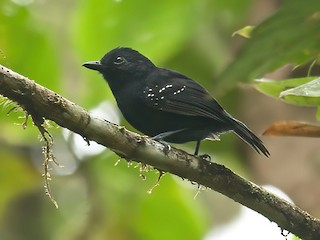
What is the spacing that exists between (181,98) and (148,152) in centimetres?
101

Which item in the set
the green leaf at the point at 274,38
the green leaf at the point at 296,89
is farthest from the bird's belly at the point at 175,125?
the green leaf at the point at 274,38

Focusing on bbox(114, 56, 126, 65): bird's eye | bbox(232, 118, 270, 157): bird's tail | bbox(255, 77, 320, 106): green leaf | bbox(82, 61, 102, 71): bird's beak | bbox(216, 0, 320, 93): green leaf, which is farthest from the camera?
bbox(114, 56, 126, 65): bird's eye

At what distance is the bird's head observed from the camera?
3570 millimetres

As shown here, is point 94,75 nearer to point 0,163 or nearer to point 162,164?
point 0,163

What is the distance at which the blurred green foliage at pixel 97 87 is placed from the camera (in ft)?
12.1

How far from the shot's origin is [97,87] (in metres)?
4.00

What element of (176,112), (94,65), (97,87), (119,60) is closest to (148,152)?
(176,112)

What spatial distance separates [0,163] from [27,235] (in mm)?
539

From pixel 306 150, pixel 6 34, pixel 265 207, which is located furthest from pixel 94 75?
pixel 265 207

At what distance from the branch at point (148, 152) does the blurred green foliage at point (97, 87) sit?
0.87 meters

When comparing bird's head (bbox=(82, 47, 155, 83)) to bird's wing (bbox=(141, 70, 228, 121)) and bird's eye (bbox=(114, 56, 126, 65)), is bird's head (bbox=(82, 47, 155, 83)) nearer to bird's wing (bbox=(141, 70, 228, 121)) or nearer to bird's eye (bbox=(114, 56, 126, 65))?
bird's eye (bbox=(114, 56, 126, 65))

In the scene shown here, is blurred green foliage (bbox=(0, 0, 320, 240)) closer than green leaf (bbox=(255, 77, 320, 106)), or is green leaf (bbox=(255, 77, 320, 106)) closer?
green leaf (bbox=(255, 77, 320, 106))

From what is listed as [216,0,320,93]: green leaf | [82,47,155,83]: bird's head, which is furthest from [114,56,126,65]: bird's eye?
[216,0,320,93]: green leaf

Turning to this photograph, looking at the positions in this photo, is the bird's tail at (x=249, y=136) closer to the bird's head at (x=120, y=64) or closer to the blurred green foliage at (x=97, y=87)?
the blurred green foliage at (x=97, y=87)
